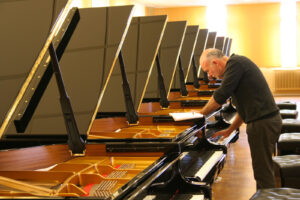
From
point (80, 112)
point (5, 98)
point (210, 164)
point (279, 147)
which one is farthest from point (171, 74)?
point (5, 98)

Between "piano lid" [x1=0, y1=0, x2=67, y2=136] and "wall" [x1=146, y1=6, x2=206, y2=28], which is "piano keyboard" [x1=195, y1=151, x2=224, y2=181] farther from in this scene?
"wall" [x1=146, y1=6, x2=206, y2=28]

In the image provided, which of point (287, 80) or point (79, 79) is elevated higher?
point (287, 80)

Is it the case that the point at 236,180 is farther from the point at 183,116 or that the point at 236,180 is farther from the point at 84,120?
the point at 84,120

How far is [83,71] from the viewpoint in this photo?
2973 mm

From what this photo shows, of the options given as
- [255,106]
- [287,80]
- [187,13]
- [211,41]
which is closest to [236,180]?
[255,106]

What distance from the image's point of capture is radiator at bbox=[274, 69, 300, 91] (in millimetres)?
15719

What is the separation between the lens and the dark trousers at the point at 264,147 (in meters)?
3.51

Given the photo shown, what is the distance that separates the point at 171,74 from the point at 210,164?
6.72ft

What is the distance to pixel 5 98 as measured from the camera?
6.17 feet

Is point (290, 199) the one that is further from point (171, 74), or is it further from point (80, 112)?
point (171, 74)

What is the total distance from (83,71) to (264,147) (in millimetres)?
1527

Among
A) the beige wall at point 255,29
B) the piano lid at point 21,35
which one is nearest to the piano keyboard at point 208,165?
the piano lid at point 21,35

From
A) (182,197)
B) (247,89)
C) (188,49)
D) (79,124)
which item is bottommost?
(182,197)

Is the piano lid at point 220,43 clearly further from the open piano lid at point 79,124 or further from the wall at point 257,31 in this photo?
the open piano lid at point 79,124
